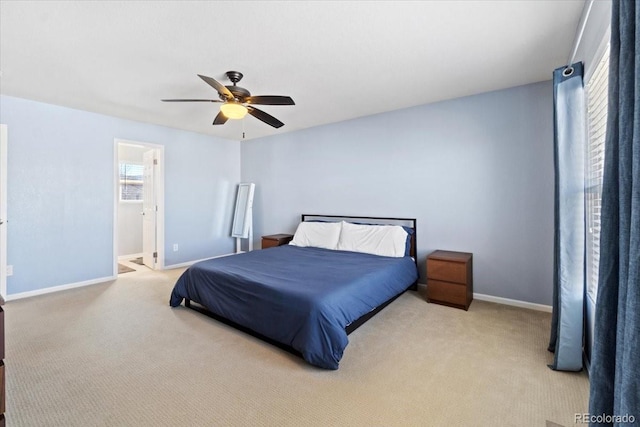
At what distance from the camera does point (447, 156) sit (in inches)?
149

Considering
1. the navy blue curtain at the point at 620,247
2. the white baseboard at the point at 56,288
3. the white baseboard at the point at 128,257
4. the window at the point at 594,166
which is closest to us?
the navy blue curtain at the point at 620,247

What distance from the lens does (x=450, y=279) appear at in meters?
3.32

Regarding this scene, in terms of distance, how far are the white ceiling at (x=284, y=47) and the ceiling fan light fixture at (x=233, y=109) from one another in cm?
32

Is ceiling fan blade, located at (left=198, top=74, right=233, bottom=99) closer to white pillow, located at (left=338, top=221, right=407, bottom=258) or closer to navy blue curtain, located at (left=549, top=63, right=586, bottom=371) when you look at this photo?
white pillow, located at (left=338, top=221, right=407, bottom=258)

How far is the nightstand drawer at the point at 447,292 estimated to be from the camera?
326 cm

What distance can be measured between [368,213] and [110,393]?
354 cm

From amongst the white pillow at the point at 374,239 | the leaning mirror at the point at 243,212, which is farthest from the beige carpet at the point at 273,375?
the leaning mirror at the point at 243,212

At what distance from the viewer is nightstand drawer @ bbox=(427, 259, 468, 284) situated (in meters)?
3.24

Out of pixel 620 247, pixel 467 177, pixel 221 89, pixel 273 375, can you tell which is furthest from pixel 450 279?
pixel 221 89

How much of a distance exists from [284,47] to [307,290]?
202 centimetres

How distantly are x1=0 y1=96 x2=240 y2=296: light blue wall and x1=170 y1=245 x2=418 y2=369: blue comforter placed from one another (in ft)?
6.51

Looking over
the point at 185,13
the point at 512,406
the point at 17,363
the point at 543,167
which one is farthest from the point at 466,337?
the point at 17,363

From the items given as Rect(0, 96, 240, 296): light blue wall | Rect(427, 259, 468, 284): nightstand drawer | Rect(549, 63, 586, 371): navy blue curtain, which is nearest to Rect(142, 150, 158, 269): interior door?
Rect(0, 96, 240, 296): light blue wall

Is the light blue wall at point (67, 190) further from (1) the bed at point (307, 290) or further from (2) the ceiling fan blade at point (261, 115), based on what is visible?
(2) the ceiling fan blade at point (261, 115)
